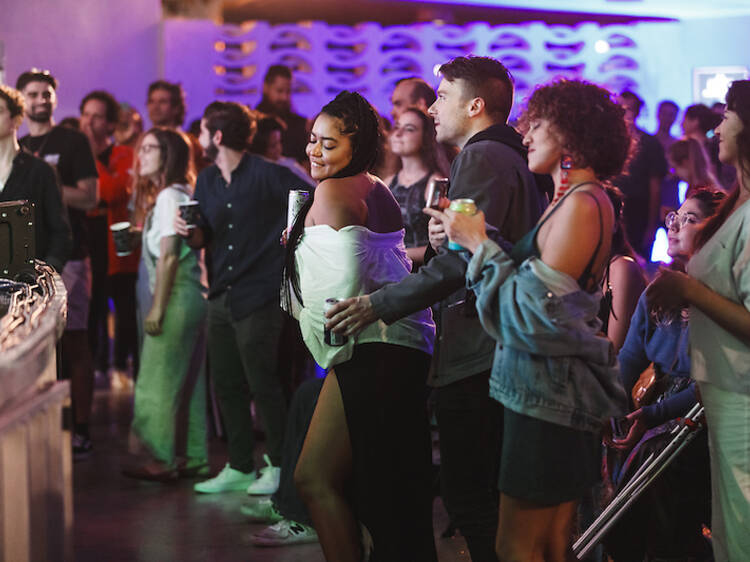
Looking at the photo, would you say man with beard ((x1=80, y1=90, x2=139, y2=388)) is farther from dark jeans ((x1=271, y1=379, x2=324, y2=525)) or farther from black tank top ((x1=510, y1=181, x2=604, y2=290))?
black tank top ((x1=510, y1=181, x2=604, y2=290))

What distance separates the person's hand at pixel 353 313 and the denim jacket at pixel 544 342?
1.26ft

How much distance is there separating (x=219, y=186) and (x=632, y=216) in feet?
12.3

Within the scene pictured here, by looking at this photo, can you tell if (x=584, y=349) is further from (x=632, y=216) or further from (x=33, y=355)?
(x=632, y=216)

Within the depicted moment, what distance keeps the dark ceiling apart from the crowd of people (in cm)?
784

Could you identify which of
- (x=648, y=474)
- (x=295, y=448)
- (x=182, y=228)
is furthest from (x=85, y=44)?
(x=648, y=474)

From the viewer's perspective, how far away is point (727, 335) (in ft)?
8.54

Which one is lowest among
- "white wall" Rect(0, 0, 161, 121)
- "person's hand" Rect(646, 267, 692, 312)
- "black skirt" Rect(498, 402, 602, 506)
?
"black skirt" Rect(498, 402, 602, 506)

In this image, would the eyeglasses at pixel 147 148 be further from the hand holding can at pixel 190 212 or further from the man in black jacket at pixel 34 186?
the hand holding can at pixel 190 212


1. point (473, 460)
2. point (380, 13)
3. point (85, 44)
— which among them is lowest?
point (473, 460)

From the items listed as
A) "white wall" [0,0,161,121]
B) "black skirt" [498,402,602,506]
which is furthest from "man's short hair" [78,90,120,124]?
"black skirt" [498,402,602,506]

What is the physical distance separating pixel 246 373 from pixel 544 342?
246 centimetres

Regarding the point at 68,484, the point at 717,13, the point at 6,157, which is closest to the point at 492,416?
the point at 68,484

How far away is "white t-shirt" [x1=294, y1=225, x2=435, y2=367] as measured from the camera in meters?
2.86

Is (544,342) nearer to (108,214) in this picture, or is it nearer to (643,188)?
(108,214)
